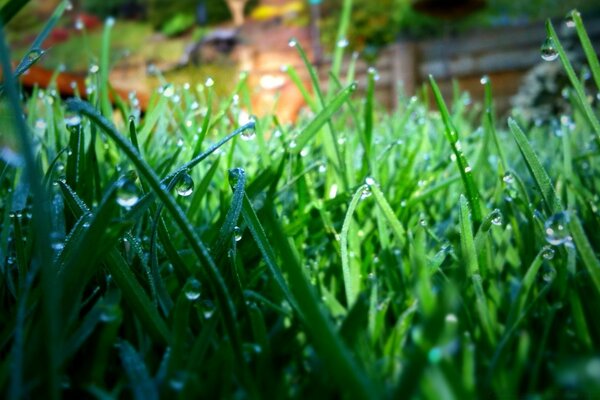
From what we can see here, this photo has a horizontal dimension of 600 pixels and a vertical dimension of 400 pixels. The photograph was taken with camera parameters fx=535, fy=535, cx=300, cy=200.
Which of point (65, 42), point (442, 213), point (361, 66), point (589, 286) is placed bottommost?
point (589, 286)

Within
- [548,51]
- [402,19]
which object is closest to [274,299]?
[548,51]

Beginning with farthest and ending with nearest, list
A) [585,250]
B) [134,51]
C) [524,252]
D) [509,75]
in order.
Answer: [134,51] < [509,75] < [524,252] < [585,250]

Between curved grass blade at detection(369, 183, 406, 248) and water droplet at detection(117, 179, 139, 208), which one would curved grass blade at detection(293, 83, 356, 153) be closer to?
curved grass blade at detection(369, 183, 406, 248)

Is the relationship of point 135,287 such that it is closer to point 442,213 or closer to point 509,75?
point 442,213

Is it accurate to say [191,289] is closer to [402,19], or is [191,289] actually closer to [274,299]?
[274,299]

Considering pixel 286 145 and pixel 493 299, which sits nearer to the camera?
pixel 493 299

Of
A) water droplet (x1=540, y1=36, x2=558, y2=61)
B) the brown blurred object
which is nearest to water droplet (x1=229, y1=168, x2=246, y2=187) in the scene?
water droplet (x1=540, y1=36, x2=558, y2=61)

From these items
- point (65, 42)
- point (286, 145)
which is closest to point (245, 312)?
point (286, 145)
